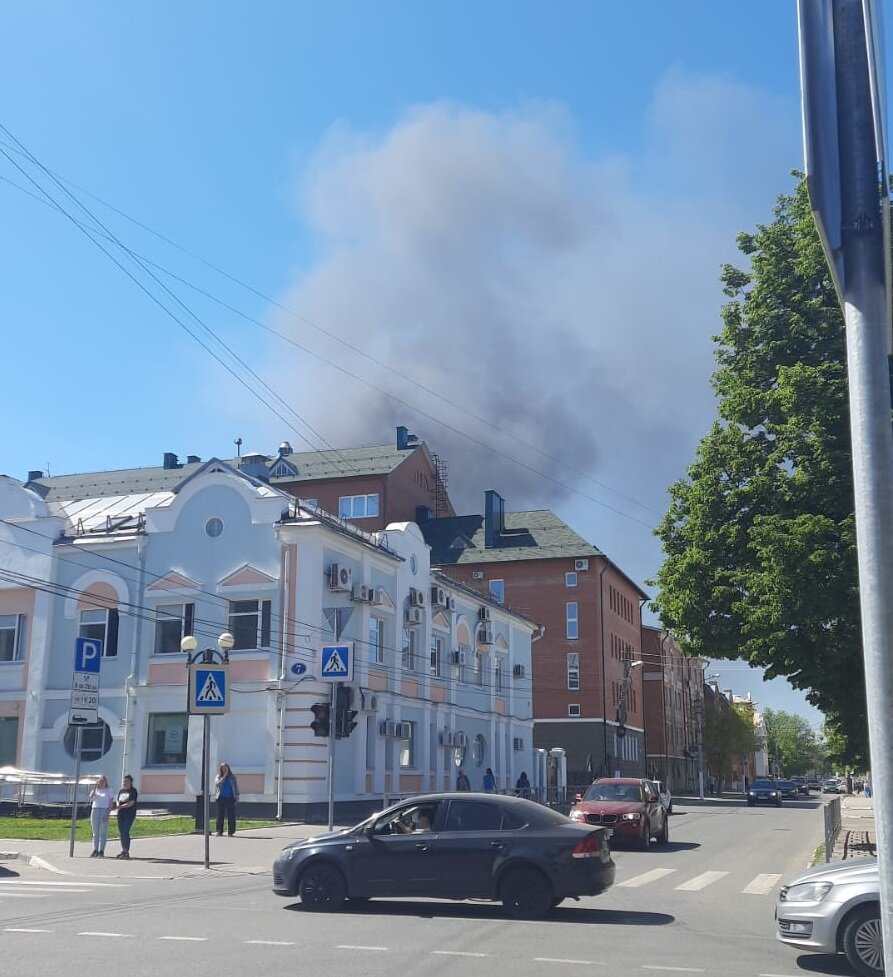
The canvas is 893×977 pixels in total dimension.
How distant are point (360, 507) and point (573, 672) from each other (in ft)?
62.1

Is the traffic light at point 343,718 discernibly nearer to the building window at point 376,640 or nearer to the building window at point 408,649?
the building window at point 376,640

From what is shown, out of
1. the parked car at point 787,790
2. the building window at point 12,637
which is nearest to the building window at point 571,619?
the parked car at point 787,790

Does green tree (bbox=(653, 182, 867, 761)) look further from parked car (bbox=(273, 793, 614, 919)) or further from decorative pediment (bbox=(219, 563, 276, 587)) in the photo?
decorative pediment (bbox=(219, 563, 276, 587))

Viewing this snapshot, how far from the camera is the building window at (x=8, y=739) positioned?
123 feet

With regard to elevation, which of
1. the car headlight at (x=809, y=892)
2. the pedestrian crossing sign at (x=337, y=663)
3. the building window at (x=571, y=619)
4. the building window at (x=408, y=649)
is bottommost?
the car headlight at (x=809, y=892)

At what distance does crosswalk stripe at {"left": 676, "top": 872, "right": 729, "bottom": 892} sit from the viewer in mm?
17328

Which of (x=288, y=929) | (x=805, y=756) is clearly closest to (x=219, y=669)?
(x=288, y=929)

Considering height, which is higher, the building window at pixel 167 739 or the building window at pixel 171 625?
the building window at pixel 171 625

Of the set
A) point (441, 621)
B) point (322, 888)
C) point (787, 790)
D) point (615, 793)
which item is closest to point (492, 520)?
point (441, 621)

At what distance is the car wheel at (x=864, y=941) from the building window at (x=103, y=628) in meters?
31.2

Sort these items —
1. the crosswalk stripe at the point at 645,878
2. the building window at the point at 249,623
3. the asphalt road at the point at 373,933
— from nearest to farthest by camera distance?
1. the asphalt road at the point at 373,933
2. the crosswalk stripe at the point at 645,878
3. the building window at the point at 249,623

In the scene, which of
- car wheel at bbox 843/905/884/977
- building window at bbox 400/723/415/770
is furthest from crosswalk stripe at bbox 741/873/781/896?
building window at bbox 400/723/415/770

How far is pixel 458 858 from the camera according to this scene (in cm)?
1352

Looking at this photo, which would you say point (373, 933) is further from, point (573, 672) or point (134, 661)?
point (573, 672)
